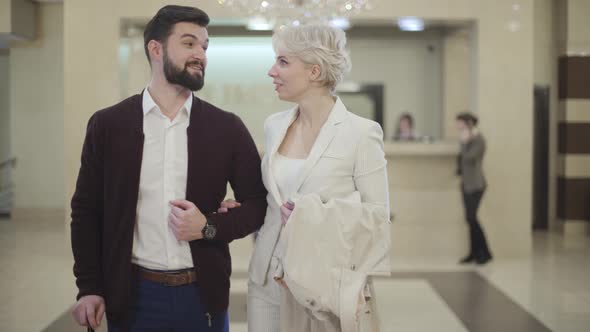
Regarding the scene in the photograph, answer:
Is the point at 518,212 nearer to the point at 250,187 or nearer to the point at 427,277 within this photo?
the point at 427,277

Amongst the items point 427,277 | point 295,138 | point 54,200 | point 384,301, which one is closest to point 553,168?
point 427,277

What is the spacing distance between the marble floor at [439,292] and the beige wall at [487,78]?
743mm

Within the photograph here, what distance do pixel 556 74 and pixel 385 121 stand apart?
3.03 m

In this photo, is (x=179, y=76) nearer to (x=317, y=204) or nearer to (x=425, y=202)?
(x=317, y=204)

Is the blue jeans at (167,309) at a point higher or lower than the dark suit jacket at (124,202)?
lower

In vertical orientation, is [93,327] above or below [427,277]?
above

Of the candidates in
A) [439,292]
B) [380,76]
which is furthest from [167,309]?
[380,76]

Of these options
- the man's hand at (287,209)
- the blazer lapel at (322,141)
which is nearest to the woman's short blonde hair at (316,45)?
the blazer lapel at (322,141)

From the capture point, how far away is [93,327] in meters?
2.30

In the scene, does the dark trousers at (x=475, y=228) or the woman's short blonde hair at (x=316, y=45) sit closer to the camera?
the woman's short blonde hair at (x=316, y=45)

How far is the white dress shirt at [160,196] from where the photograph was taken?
Answer: 7.46 feet

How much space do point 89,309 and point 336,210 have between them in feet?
2.87

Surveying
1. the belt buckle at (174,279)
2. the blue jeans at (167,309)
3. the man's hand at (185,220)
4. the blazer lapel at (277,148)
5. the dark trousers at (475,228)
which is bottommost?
the dark trousers at (475,228)

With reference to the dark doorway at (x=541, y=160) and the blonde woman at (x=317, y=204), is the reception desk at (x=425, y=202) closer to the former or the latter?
the dark doorway at (x=541, y=160)
